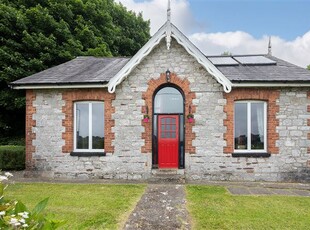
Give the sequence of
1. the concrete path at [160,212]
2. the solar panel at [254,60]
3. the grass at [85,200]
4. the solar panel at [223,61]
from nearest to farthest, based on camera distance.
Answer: the concrete path at [160,212] → the grass at [85,200] → the solar panel at [254,60] → the solar panel at [223,61]

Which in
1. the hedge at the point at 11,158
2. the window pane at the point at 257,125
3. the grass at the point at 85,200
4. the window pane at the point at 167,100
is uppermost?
the window pane at the point at 167,100

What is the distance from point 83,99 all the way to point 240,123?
6.14m

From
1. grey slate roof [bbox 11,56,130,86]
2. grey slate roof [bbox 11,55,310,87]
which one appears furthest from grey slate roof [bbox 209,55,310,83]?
grey slate roof [bbox 11,56,130,86]

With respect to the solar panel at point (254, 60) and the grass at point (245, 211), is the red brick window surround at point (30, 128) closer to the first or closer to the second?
the grass at point (245, 211)

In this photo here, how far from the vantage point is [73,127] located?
35.3ft

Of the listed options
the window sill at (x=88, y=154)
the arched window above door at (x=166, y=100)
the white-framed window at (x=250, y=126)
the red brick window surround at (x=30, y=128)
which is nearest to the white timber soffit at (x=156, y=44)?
the white-framed window at (x=250, y=126)

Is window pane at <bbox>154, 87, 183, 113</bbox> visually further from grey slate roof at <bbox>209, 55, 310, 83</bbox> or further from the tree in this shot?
the tree

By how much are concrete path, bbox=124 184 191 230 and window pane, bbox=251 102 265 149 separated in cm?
377

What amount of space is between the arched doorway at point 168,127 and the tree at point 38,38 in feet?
34.1

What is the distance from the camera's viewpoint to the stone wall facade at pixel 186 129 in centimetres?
1006

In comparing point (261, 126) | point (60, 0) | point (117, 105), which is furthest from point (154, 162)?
point (60, 0)

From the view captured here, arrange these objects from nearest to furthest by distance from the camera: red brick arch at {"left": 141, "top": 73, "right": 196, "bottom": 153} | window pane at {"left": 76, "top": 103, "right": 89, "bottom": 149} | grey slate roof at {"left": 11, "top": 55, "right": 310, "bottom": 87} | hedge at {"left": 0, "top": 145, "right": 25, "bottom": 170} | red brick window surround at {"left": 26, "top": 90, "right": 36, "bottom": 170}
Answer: grey slate roof at {"left": 11, "top": 55, "right": 310, "bottom": 87} → red brick arch at {"left": 141, "top": 73, "right": 196, "bottom": 153} → red brick window surround at {"left": 26, "top": 90, "right": 36, "bottom": 170} → window pane at {"left": 76, "top": 103, "right": 89, "bottom": 149} → hedge at {"left": 0, "top": 145, "right": 25, "bottom": 170}

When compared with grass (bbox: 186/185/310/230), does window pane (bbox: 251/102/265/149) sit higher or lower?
higher

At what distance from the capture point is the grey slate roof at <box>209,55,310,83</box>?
9.88 meters
